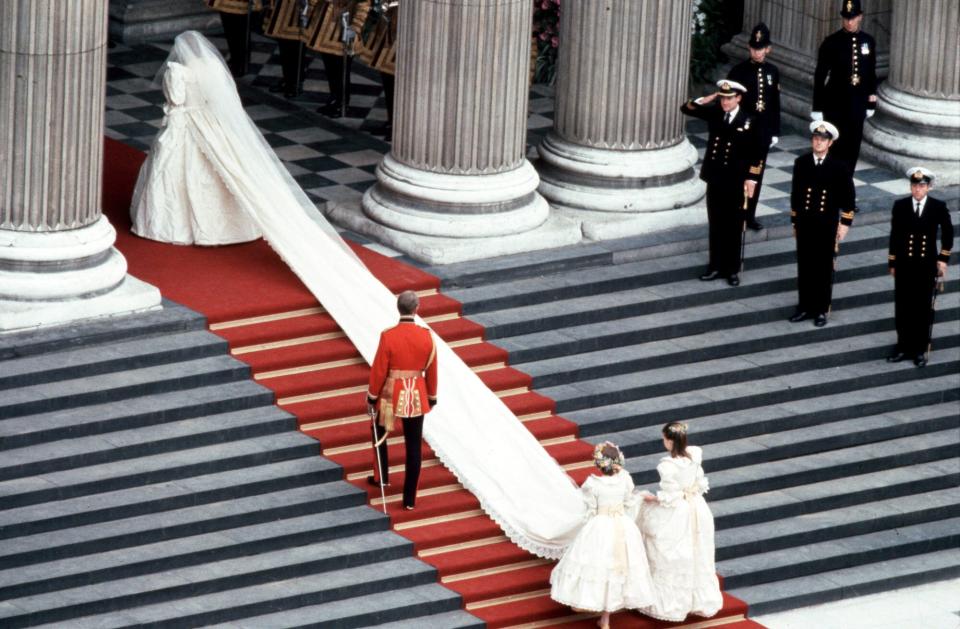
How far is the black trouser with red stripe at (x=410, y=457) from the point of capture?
17.6 metres

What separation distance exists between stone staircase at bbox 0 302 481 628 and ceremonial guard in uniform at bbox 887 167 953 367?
14.9 feet

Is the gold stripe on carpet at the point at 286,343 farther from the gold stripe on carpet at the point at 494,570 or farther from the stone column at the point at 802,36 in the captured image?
the stone column at the point at 802,36

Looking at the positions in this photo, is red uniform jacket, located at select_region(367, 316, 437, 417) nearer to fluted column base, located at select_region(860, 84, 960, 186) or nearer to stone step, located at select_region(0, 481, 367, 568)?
stone step, located at select_region(0, 481, 367, 568)

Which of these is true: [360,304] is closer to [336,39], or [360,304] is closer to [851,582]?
[851,582]

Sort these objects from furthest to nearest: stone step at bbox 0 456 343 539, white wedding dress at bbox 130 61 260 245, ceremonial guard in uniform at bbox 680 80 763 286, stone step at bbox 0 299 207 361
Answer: ceremonial guard in uniform at bbox 680 80 763 286 → white wedding dress at bbox 130 61 260 245 → stone step at bbox 0 299 207 361 → stone step at bbox 0 456 343 539

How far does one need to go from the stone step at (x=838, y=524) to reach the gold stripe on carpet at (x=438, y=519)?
1.69 metres

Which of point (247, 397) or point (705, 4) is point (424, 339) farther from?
point (705, 4)

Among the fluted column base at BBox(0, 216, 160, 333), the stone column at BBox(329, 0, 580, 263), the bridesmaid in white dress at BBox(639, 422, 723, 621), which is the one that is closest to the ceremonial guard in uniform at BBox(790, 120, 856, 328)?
the stone column at BBox(329, 0, 580, 263)

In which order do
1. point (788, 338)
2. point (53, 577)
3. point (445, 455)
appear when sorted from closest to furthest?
point (53, 577), point (445, 455), point (788, 338)

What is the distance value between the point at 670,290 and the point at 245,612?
494 cm

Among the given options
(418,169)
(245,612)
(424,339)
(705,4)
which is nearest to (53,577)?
(245,612)

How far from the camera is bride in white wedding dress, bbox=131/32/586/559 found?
59.5 ft

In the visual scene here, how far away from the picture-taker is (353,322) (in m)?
19.4

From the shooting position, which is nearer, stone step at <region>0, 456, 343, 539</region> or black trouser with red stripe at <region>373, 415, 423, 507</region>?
stone step at <region>0, 456, 343, 539</region>
